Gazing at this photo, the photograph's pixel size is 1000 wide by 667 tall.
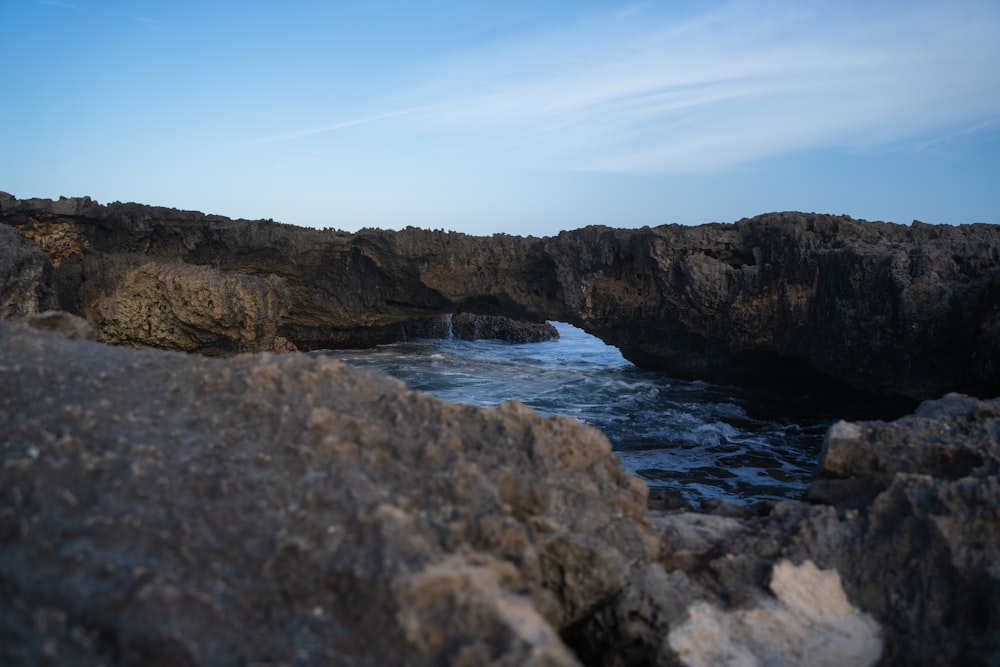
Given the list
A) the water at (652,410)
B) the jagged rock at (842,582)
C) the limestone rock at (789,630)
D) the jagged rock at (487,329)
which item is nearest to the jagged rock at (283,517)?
the jagged rock at (842,582)

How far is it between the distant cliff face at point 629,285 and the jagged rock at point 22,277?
5.73 ft

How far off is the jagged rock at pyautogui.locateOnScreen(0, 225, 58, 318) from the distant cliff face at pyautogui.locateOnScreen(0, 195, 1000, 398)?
175 centimetres

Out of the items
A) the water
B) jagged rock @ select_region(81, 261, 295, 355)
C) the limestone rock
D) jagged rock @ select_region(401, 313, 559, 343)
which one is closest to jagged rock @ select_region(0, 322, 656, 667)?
the limestone rock

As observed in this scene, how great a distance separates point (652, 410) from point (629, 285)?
3.07 metres

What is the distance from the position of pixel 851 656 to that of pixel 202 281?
13.1m

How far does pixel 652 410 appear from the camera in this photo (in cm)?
1102

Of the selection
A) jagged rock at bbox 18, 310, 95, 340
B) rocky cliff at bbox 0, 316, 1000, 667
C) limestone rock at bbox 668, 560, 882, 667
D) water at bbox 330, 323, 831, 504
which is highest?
jagged rock at bbox 18, 310, 95, 340

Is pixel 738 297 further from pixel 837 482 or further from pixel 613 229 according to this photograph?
pixel 837 482

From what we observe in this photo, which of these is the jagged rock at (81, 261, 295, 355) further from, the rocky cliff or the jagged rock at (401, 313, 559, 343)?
the rocky cliff

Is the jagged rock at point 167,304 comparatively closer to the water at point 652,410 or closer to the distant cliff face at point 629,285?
the distant cliff face at point 629,285

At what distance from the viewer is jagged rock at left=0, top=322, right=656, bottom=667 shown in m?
1.69

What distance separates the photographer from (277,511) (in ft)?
6.85

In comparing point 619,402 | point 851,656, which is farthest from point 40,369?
point 619,402

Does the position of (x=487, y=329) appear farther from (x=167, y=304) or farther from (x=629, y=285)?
(x=167, y=304)
